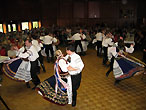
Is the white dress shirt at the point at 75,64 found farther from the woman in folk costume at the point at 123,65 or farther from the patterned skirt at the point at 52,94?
the woman in folk costume at the point at 123,65

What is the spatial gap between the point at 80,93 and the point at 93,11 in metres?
10.7

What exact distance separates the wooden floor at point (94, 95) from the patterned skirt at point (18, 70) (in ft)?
1.55

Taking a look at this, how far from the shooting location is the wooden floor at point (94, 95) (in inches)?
152

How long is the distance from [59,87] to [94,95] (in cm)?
121

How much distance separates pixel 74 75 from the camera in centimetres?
346

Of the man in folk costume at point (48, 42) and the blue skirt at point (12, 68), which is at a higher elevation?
the man in folk costume at point (48, 42)

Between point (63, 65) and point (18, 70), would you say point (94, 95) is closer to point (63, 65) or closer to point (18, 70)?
point (63, 65)

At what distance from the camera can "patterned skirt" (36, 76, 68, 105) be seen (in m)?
3.49

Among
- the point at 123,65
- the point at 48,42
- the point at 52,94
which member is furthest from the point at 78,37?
the point at 52,94

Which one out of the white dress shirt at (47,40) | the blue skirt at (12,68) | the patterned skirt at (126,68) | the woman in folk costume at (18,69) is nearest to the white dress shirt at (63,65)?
the woman in folk costume at (18,69)

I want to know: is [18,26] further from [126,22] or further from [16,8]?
[126,22]

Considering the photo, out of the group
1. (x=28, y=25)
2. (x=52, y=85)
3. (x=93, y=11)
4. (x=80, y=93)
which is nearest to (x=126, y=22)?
(x=93, y=11)

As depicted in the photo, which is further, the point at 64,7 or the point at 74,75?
the point at 64,7

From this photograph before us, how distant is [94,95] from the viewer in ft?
14.3
